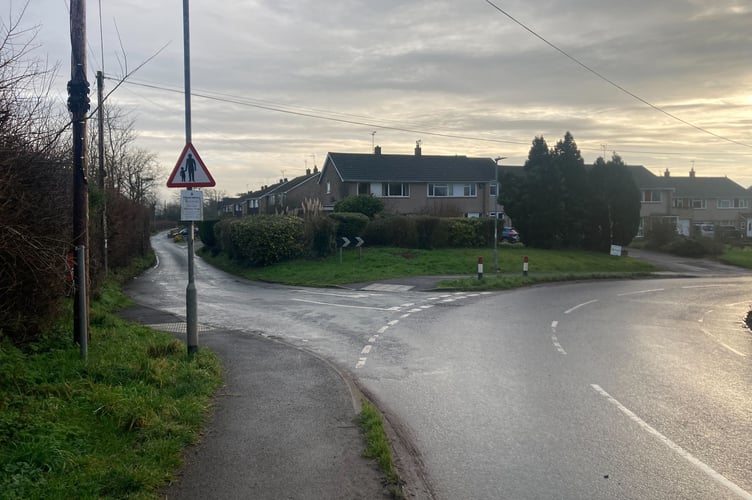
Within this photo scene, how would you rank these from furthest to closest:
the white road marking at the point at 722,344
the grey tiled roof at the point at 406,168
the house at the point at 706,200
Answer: the house at the point at 706,200 → the grey tiled roof at the point at 406,168 → the white road marking at the point at 722,344

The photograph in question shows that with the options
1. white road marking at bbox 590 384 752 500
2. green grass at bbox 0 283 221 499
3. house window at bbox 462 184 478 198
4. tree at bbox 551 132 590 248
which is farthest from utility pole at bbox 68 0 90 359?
house window at bbox 462 184 478 198

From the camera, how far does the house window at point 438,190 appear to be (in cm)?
5666

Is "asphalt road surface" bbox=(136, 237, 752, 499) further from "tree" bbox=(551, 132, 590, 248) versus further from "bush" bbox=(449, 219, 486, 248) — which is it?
"tree" bbox=(551, 132, 590, 248)

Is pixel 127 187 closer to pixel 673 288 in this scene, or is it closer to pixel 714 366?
pixel 673 288

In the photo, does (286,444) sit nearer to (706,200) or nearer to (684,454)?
(684,454)

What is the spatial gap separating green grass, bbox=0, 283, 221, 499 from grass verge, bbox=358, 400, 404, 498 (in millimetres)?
1686

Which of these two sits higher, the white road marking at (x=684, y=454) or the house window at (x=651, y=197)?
the house window at (x=651, y=197)

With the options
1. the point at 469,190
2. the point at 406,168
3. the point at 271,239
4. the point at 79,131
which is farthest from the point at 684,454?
the point at 469,190

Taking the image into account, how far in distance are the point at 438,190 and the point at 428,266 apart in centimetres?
2591

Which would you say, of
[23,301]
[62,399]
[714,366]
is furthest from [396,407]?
[714,366]

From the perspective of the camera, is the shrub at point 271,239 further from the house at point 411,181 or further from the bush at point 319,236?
the house at point 411,181

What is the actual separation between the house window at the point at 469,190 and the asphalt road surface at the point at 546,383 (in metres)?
36.7

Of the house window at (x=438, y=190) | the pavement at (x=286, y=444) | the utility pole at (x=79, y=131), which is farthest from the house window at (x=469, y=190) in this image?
the utility pole at (x=79, y=131)

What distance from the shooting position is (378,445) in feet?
19.9
